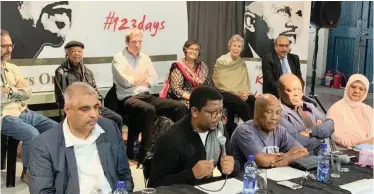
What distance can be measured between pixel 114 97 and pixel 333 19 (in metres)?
3.43

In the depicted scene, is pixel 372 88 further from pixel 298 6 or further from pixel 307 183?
pixel 307 183

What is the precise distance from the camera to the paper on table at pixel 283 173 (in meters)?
2.57

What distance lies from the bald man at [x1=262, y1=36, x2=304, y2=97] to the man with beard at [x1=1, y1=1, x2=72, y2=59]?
2.02 metres

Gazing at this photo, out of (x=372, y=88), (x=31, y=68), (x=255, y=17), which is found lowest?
(x=372, y=88)

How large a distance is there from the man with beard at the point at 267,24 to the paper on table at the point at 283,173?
3.45 m

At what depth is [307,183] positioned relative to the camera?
2480 mm

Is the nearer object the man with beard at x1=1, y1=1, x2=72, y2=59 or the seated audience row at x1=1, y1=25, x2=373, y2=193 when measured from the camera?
the seated audience row at x1=1, y1=25, x2=373, y2=193

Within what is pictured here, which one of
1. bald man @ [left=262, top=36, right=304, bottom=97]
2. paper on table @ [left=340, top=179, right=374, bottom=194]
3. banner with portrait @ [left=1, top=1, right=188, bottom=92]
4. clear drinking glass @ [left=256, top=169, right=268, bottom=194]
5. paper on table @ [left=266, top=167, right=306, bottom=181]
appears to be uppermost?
banner with portrait @ [left=1, top=1, right=188, bottom=92]

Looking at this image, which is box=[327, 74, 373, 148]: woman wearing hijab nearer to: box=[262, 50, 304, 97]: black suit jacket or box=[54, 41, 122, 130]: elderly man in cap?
box=[262, 50, 304, 97]: black suit jacket

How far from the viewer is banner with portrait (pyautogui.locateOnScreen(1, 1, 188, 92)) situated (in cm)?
469

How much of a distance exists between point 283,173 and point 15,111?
223 cm

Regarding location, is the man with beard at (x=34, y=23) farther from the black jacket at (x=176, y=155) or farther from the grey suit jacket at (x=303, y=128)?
the black jacket at (x=176, y=155)

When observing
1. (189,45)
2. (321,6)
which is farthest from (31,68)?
(321,6)

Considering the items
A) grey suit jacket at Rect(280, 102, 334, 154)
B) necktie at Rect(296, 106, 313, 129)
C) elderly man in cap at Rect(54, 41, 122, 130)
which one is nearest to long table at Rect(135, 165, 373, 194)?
grey suit jacket at Rect(280, 102, 334, 154)
